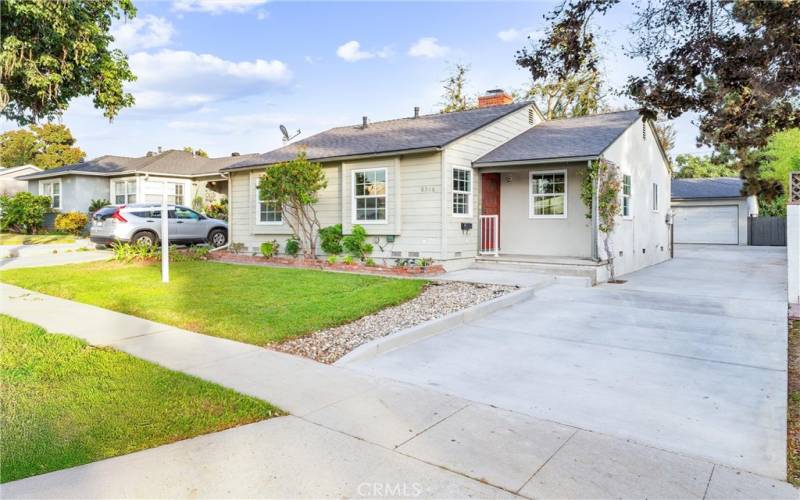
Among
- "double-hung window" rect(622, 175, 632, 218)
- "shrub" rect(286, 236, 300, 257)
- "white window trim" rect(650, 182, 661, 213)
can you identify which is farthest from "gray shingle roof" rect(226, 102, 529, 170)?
"white window trim" rect(650, 182, 661, 213)

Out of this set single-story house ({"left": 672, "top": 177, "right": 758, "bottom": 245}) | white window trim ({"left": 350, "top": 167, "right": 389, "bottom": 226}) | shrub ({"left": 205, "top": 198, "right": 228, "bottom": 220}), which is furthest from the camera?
→ single-story house ({"left": 672, "top": 177, "right": 758, "bottom": 245})

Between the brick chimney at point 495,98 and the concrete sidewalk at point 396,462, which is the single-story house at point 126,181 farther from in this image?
the concrete sidewalk at point 396,462

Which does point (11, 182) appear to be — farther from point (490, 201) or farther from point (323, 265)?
point (490, 201)

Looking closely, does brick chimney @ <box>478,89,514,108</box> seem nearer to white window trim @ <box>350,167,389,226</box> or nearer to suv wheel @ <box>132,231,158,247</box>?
white window trim @ <box>350,167,389,226</box>

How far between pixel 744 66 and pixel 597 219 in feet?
18.6

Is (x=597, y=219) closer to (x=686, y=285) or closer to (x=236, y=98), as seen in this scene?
(x=686, y=285)

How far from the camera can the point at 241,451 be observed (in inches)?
123

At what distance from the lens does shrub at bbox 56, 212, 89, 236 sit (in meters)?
22.4

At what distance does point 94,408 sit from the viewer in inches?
146

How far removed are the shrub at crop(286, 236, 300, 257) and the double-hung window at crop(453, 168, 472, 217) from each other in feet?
15.1

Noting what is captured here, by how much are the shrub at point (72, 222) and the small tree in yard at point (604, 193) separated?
21679 mm

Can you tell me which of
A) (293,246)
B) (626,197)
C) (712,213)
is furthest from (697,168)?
(293,246)

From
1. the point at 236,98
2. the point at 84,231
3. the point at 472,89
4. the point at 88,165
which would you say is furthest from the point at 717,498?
the point at 472,89

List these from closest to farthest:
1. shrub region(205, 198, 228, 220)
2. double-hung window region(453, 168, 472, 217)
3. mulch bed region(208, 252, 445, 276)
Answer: mulch bed region(208, 252, 445, 276)
double-hung window region(453, 168, 472, 217)
shrub region(205, 198, 228, 220)
